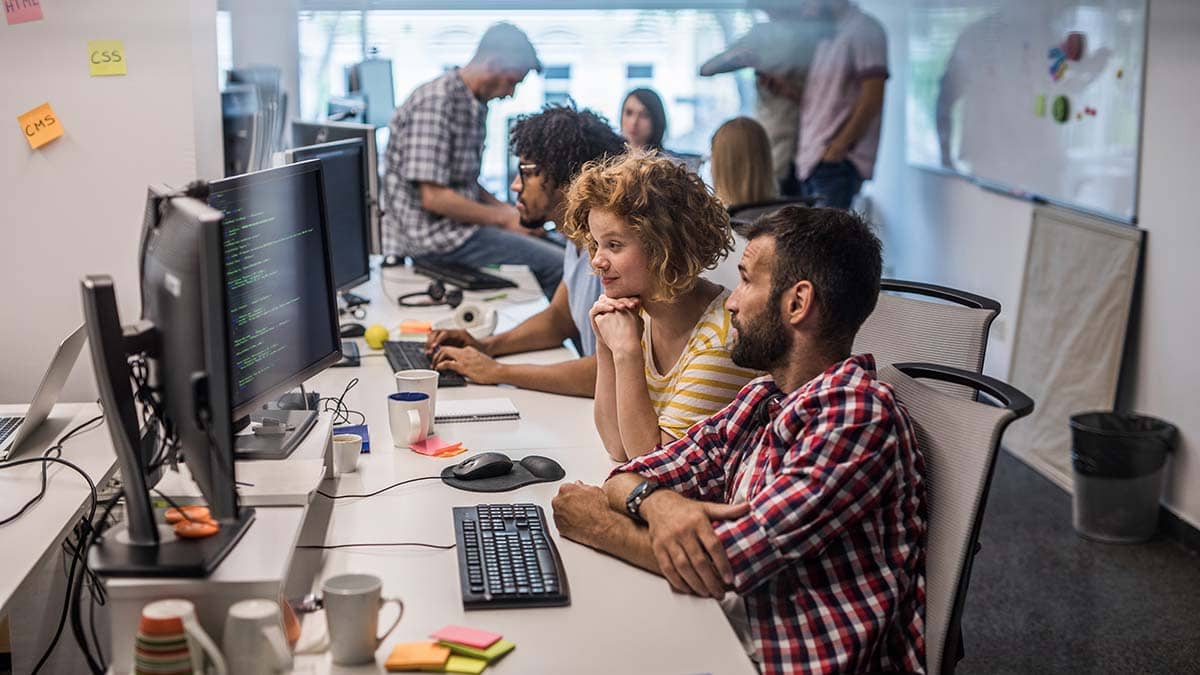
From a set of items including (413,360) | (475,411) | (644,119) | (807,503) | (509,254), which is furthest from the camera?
(644,119)

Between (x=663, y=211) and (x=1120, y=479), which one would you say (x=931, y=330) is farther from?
(x=1120, y=479)

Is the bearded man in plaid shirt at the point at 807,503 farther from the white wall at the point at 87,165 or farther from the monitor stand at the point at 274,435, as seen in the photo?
the white wall at the point at 87,165

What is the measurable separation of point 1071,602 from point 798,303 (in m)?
1.81

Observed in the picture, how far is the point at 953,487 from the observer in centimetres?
145

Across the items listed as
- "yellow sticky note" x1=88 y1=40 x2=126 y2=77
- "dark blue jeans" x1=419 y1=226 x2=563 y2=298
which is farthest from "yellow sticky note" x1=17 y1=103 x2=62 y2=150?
"dark blue jeans" x1=419 y1=226 x2=563 y2=298

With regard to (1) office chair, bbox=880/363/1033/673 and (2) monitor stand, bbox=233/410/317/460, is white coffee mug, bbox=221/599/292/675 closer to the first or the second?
(2) monitor stand, bbox=233/410/317/460

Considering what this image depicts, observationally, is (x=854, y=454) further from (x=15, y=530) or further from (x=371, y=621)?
(x=15, y=530)

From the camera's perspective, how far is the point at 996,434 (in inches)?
54.6

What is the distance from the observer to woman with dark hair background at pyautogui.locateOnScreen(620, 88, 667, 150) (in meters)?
4.59

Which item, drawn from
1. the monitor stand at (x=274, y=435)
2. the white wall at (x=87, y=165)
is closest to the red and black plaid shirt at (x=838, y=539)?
the monitor stand at (x=274, y=435)

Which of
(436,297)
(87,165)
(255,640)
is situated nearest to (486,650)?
(255,640)

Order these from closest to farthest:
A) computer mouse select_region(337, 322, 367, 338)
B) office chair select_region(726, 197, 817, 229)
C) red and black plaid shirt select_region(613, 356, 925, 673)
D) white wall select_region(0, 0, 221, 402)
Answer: red and black plaid shirt select_region(613, 356, 925, 673) → white wall select_region(0, 0, 221, 402) → computer mouse select_region(337, 322, 367, 338) → office chair select_region(726, 197, 817, 229)

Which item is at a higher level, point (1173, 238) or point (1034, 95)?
point (1034, 95)

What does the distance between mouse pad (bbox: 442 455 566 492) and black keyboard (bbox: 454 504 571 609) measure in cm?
12
